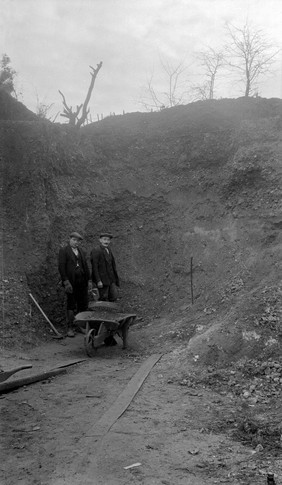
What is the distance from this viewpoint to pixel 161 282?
35.7 feet

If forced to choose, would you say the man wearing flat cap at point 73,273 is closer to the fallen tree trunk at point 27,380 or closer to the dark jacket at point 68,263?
the dark jacket at point 68,263

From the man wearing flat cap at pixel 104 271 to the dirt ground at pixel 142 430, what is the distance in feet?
9.08

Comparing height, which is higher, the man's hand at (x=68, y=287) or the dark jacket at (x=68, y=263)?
the dark jacket at (x=68, y=263)

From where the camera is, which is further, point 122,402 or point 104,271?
point 104,271

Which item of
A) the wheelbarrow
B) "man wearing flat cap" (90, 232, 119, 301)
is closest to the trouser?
"man wearing flat cap" (90, 232, 119, 301)

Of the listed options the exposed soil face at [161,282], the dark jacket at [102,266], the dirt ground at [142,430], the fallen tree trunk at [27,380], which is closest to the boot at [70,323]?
the exposed soil face at [161,282]

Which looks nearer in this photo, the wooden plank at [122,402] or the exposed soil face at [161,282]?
the exposed soil face at [161,282]

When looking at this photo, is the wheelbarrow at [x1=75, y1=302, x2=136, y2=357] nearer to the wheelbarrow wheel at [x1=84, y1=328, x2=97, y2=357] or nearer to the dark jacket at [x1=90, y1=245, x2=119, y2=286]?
the wheelbarrow wheel at [x1=84, y1=328, x2=97, y2=357]

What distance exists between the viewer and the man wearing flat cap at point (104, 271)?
9523 millimetres

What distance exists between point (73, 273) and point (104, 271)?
0.65 meters

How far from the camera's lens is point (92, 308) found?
26.5 ft

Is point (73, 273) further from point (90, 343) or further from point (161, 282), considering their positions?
point (161, 282)

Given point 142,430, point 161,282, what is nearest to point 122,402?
point 142,430

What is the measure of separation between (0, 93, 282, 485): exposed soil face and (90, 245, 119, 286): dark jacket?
47.6 inches
